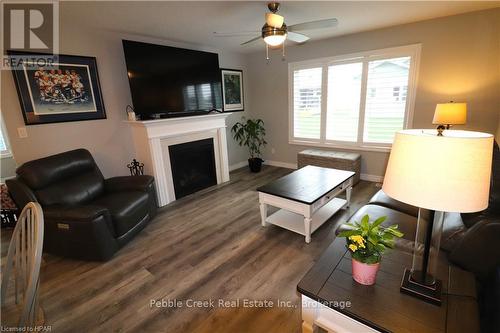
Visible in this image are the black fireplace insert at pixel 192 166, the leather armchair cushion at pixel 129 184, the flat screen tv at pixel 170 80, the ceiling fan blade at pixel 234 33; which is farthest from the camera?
the black fireplace insert at pixel 192 166

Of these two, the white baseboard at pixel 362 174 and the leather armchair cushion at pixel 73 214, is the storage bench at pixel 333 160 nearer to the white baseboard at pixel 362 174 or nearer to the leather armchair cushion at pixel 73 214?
the white baseboard at pixel 362 174

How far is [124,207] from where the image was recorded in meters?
2.46

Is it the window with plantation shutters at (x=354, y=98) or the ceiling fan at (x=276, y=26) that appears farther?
the window with plantation shutters at (x=354, y=98)

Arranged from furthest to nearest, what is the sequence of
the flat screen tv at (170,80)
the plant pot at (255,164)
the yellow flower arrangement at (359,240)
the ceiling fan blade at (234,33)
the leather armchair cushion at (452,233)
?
the plant pot at (255,164), the ceiling fan blade at (234,33), the flat screen tv at (170,80), the leather armchair cushion at (452,233), the yellow flower arrangement at (359,240)

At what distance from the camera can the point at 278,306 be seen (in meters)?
1.76

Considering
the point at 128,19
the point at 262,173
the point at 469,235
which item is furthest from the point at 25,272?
the point at 262,173

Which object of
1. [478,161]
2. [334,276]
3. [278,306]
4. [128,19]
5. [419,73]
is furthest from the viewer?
[419,73]

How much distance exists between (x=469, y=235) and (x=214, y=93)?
150 inches

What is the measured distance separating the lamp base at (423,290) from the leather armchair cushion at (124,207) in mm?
2421

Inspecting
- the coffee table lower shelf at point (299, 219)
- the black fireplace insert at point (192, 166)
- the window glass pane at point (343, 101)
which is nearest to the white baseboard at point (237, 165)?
the black fireplace insert at point (192, 166)

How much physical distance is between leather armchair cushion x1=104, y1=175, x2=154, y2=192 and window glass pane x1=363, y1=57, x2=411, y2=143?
11.7ft

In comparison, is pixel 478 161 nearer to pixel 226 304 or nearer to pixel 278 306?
pixel 278 306

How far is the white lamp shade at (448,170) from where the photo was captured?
0.76 metres
